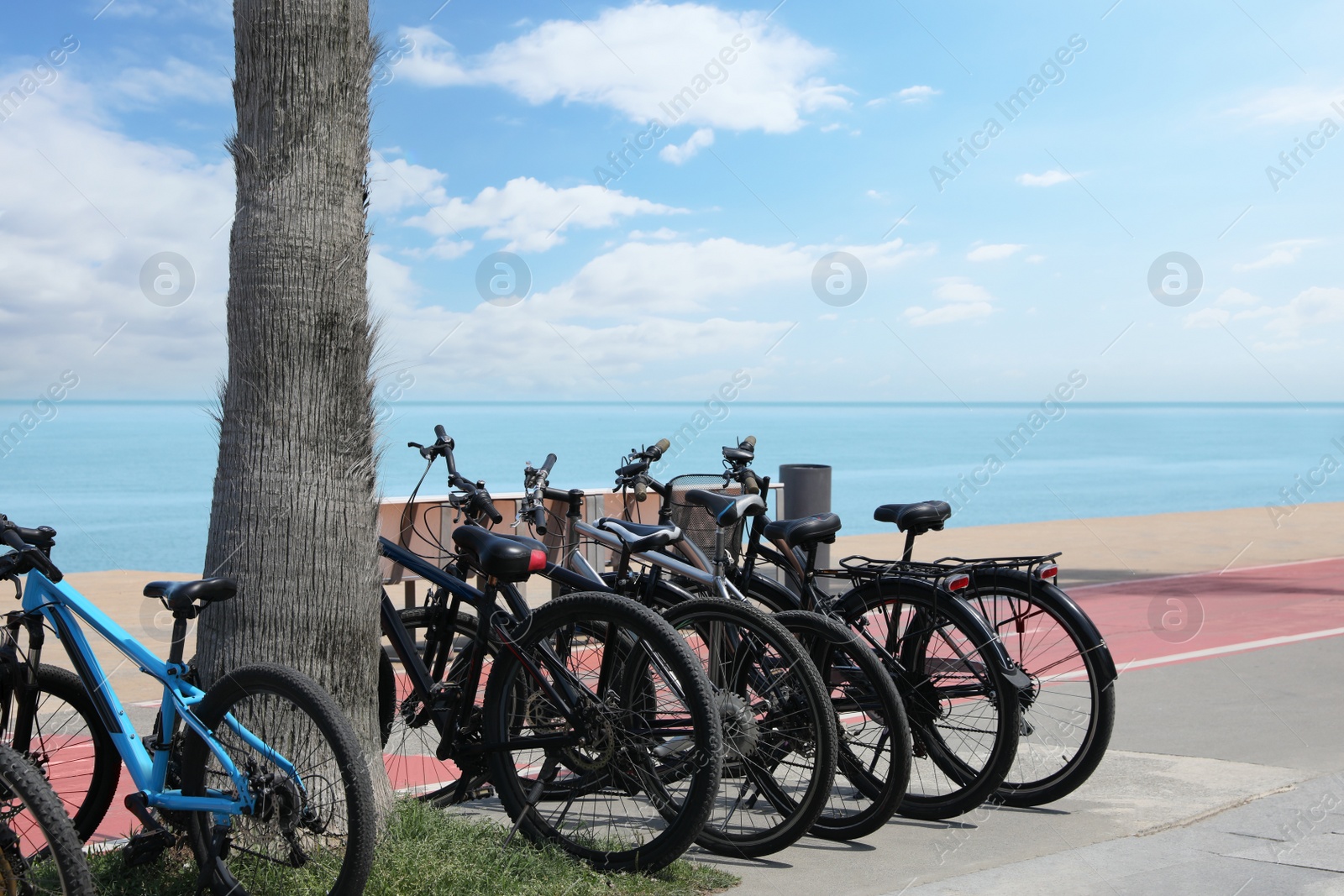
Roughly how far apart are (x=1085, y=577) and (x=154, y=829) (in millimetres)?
11707

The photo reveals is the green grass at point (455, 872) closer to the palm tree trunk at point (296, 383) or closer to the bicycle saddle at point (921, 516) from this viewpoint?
the palm tree trunk at point (296, 383)

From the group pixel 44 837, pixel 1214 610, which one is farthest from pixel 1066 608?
pixel 1214 610

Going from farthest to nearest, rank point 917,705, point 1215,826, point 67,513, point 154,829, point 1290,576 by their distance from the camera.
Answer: point 67,513 → point 1290,576 → point 917,705 → point 1215,826 → point 154,829

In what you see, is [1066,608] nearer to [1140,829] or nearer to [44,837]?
[1140,829]

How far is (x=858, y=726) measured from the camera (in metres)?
4.67

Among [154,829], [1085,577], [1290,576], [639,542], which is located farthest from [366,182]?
[1290,576]

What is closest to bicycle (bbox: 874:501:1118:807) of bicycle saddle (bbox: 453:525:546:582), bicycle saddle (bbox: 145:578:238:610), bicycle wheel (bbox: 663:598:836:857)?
bicycle wheel (bbox: 663:598:836:857)

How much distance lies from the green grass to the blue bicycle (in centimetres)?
13

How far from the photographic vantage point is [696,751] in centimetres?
366

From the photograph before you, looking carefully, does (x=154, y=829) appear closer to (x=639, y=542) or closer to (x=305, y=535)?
(x=305, y=535)

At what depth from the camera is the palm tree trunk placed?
3.84 metres

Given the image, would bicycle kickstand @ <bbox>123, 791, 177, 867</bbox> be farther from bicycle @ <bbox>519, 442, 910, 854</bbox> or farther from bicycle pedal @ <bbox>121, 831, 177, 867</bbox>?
bicycle @ <bbox>519, 442, 910, 854</bbox>

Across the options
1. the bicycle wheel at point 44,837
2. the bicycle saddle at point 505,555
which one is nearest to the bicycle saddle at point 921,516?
the bicycle saddle at point 505,555

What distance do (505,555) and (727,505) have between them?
109cm
